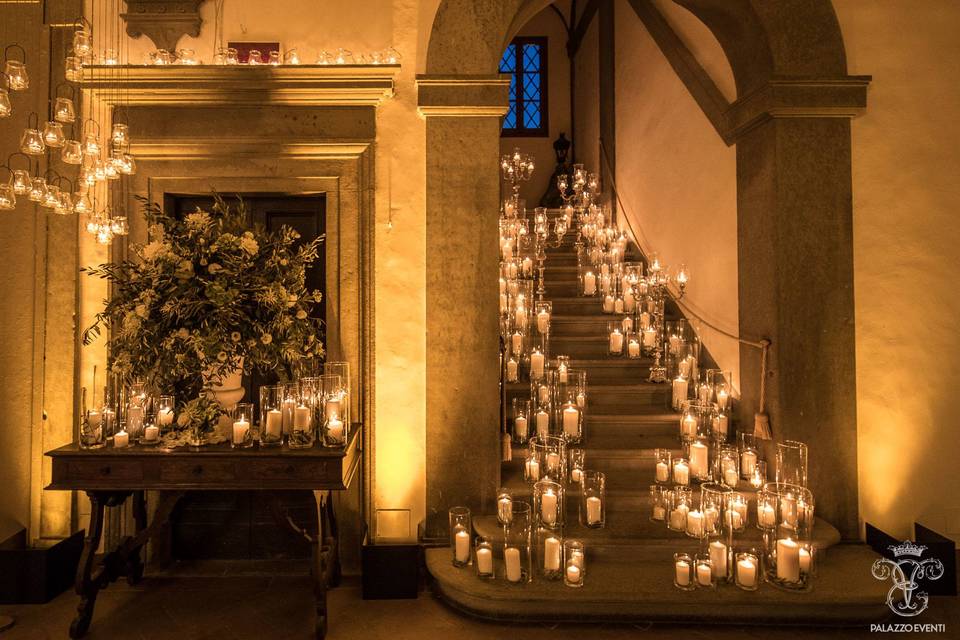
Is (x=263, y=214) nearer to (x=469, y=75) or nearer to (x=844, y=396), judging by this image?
(x=469, y=75)

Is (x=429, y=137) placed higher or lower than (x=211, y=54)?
lower

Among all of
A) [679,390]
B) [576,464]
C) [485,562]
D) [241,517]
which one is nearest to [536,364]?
[576,464]

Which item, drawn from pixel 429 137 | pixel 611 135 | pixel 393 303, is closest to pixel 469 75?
pixel 429 137

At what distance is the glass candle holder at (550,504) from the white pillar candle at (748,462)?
5.09 ft

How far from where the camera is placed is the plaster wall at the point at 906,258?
424 centimetres

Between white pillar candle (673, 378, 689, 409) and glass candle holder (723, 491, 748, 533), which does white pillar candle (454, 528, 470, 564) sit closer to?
glass candle holder (723, 491, 748, 533)

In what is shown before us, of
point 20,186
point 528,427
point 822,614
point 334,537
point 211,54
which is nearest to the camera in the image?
point 20,186

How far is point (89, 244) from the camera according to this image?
163 inches

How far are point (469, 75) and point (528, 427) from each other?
2718mm

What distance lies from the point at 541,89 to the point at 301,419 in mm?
9522

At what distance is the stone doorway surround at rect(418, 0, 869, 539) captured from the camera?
13.3ft

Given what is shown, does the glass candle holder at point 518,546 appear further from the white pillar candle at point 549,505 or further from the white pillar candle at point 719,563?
the white pillar candle at point 719,563

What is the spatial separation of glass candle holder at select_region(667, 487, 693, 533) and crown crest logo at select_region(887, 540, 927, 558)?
1433mm

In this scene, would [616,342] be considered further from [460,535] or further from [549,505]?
[460,535]
